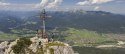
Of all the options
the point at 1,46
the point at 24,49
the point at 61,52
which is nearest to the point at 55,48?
the point at 61,52

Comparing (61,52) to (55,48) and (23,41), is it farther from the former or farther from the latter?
(23,41)

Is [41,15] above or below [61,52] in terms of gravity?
above

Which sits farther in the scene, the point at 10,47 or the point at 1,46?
the point at 1,46

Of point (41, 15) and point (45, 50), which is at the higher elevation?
point (41, 15)

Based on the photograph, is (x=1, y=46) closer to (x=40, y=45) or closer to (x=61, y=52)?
(x=40, y=45)

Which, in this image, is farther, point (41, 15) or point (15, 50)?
point (41, 15)

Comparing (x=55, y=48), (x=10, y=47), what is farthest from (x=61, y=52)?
(x=10, y=47)

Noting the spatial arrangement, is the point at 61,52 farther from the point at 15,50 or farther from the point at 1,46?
the point at 1,46
